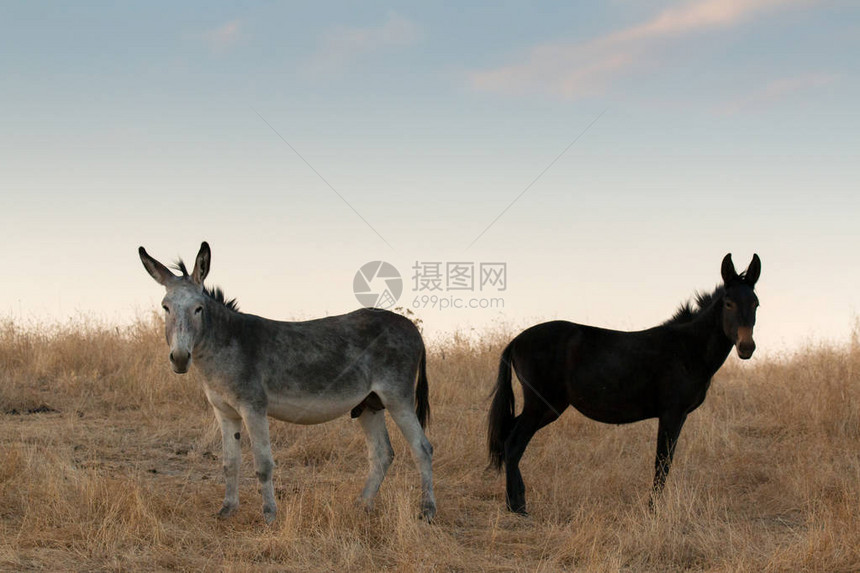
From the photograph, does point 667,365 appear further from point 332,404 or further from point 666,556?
point 332,404

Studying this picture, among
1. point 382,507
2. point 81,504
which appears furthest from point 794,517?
point 81,504

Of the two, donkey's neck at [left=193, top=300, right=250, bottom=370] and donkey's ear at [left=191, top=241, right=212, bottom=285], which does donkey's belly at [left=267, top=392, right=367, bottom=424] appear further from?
donkey's ear at [left=191, top=241, right=212, bottom=285]

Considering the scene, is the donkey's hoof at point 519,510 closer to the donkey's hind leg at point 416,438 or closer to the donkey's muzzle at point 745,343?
the donkey's hind leg at point 416,438

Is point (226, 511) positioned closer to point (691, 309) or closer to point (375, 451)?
point (375, 451)

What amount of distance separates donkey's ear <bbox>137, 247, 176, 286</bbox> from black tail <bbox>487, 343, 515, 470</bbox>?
11.4 feet

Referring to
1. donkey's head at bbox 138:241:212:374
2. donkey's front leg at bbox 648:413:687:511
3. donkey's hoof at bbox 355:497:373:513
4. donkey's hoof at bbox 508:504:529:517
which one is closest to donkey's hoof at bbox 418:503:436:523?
donkey's hoof at bbox 355:497:373:513

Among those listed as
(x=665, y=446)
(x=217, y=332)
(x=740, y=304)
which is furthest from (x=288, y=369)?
(x=740, y=304)

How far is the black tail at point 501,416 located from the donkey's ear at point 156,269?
3462mm

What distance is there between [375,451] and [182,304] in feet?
7.67

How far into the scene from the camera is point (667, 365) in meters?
8.01

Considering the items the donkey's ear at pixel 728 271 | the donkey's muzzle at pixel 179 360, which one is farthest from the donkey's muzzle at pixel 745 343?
the donkey's muzzle at pixel 179 360

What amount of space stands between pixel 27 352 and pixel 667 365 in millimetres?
10958

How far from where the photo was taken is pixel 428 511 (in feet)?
24.0

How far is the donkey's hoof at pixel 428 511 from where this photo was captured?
7.28 m
